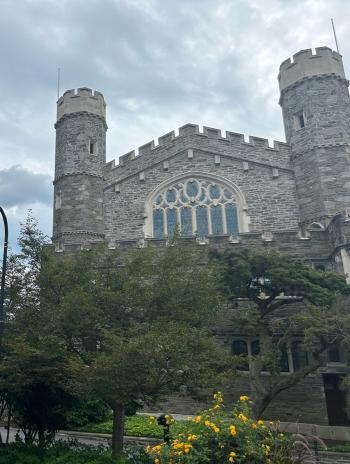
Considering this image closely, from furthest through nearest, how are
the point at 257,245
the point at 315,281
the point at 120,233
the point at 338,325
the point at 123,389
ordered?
the point at 120,233 → the point at 257,245 → the point at 315,281 → the point at 338,325 → the point at 123,389

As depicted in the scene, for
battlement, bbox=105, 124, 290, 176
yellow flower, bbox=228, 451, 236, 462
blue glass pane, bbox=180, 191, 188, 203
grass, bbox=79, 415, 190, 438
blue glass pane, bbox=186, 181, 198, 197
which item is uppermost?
battlement, bbox=105, 124, 290, 176

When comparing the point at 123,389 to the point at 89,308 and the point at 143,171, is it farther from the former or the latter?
the point at 143,171

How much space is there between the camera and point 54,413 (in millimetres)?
11156

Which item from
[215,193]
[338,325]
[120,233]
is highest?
[215,193]

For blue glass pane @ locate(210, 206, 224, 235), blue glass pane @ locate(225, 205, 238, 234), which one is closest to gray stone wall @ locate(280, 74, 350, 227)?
blue glass pane @ locate(225, 205, 238, 234)

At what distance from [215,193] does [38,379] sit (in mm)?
17268

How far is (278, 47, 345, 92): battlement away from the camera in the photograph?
2667cm

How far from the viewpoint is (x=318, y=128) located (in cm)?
2528

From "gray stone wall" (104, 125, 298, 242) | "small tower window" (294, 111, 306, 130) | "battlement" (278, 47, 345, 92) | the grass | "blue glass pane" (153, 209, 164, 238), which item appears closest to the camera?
the grass

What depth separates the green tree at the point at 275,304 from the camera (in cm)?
1509

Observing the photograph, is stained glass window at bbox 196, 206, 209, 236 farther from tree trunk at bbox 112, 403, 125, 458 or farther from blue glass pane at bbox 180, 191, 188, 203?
tree trunk at bbox 112, 403, 125, 458

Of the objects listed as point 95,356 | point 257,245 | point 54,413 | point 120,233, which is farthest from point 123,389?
point 120,233

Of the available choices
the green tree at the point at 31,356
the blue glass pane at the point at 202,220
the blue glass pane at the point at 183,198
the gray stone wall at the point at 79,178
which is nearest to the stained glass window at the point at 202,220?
the blue glass pane at the point at 202,220

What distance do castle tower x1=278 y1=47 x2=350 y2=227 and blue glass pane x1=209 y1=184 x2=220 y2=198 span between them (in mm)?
4344
